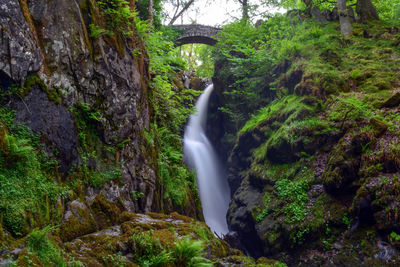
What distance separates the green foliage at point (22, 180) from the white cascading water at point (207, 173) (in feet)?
27.8

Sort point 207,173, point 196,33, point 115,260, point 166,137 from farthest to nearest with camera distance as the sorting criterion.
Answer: point 196,33, point 207,173, point 166,137, point 115,260

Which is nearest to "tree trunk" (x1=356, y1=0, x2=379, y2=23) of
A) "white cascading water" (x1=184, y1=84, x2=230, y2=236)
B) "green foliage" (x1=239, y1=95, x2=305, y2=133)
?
"green foliage" (x1=239, y1=95, x2=305, y2=133)

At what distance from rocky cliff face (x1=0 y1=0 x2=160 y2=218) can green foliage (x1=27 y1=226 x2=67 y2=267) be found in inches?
67.9

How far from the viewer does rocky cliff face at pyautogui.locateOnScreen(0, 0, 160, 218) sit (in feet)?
13.6

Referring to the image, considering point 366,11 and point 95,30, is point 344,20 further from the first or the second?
point 95,30

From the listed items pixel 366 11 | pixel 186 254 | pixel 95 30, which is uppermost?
pixel 366 11

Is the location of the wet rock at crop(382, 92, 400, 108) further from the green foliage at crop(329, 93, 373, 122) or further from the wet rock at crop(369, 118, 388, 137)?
the wet rock at crop(369, 118, 388, 137)

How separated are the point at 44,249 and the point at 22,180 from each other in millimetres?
1151

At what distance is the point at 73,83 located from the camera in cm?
517

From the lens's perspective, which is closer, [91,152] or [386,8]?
[91,152]

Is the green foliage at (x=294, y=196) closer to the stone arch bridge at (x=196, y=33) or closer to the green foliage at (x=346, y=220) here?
the green foliage at (x=346, y=220)

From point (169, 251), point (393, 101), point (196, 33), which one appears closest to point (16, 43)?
point (169, 251)

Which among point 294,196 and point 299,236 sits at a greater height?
point 294,196

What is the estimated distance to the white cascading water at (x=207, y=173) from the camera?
1288 cm
